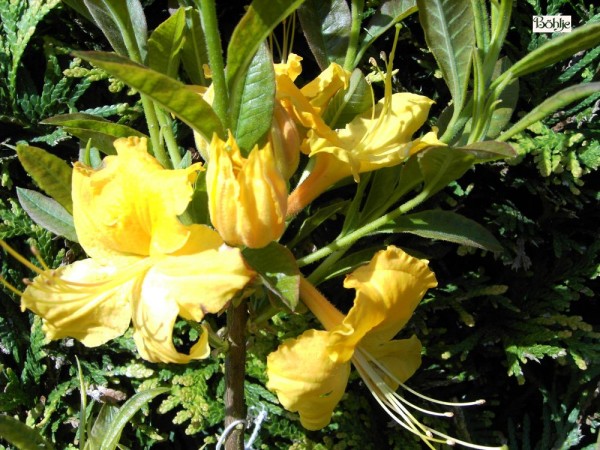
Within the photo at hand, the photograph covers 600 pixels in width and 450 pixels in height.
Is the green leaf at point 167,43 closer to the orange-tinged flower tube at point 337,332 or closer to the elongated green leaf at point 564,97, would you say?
the orange-tinged flower tube at point 337,332

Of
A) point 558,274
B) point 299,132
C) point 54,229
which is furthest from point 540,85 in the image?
point 54,229

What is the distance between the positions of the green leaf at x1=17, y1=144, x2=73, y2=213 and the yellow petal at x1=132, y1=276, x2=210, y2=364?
0.22 metres

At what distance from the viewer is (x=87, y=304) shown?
2.93ft

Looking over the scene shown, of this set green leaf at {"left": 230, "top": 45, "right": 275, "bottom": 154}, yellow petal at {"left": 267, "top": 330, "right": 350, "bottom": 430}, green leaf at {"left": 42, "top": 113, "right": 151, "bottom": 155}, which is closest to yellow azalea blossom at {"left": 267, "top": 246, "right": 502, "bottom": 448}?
yellow petal at {"left": 267, "top": 330, "right": 350, "bottom": 430}

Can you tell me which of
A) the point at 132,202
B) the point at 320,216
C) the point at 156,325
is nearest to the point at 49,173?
the point at 132,202

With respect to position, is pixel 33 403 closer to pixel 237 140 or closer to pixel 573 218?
pixel 237 140

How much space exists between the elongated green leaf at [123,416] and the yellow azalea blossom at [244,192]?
1.43 feet

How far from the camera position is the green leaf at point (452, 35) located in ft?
3.42

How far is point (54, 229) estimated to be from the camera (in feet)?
3.57

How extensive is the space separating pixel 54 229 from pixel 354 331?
52 cm

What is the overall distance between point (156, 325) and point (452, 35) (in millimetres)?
617

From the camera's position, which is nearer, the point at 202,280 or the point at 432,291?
the point at 202,280

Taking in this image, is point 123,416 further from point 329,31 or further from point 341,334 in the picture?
point 329,31

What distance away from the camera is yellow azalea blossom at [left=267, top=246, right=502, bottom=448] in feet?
2.90
